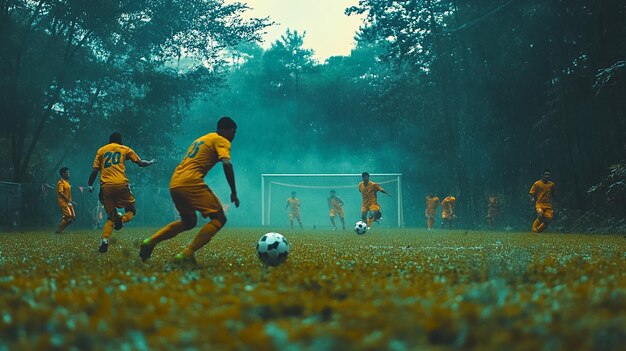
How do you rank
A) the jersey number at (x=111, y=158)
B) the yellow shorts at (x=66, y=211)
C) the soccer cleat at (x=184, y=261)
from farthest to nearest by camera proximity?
the yellow shorts at (x=66, y=211)
the jersey number at (x=111, y=158)
the soccer cleat at (x=184, y=261)

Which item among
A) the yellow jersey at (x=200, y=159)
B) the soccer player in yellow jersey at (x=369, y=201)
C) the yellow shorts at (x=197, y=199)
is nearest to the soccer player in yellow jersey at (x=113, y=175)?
the yellow jersey at (x=200, y=159)

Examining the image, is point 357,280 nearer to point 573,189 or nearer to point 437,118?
A: point 573,189

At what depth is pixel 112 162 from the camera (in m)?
14.0

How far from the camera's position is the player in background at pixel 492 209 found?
37500 millimetres

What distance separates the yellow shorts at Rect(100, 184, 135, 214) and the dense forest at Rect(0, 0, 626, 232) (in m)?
14.4

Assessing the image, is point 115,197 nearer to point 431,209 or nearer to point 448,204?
point 448,204

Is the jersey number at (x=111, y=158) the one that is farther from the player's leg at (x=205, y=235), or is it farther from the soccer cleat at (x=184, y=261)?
the soccer cleat at (x=184, y=261)

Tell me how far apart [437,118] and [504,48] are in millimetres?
9439

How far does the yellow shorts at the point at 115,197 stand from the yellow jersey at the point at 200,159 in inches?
224

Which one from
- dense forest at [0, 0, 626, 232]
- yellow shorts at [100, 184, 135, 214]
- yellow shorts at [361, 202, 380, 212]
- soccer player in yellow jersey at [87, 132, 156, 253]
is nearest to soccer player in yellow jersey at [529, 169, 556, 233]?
dense forest at [0, 0, 626, 232]

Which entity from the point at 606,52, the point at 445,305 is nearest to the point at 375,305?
the point at 445,305

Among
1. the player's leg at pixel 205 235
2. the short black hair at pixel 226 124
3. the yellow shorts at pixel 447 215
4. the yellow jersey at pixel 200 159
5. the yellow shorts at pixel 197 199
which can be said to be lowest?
the yellow shorts at pixel 447 215

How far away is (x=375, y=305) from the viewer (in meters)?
4.09

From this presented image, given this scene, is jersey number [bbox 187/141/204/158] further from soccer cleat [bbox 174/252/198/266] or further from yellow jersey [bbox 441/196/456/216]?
yellow jersey [bbox 441/196/456/216]
